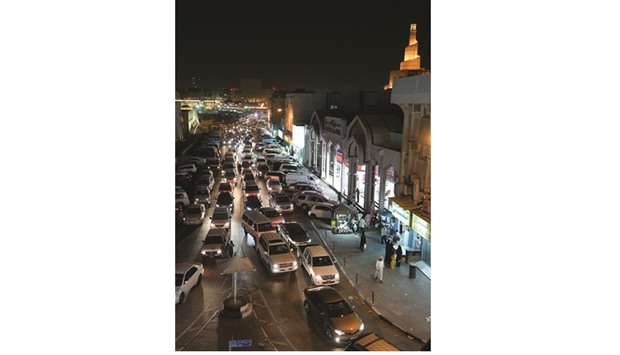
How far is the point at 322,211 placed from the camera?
83.9ft

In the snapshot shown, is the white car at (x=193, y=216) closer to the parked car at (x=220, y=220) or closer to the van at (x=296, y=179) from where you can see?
the parked car at (x=220, y=220)

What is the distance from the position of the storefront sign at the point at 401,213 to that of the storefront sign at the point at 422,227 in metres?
0.39

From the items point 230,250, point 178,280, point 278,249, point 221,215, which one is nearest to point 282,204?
point 221,215

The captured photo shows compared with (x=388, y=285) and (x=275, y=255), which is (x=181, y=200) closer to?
(x=275, y=255)

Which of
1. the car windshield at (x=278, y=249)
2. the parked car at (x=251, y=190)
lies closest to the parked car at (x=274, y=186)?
the parked car at (x=251, y=190)

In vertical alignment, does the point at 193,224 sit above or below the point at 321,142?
below

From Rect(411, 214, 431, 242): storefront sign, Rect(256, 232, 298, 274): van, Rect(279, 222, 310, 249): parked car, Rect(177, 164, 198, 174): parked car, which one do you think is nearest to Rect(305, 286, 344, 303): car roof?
Rect(256, 232, 298, 274): van

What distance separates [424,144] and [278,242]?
721 cm

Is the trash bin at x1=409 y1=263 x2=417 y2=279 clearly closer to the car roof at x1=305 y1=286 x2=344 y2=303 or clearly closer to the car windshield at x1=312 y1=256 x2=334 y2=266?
the car windshield at x1=312 y1=256 x2=334 y2=266

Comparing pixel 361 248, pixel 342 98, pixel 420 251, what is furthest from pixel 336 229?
pixel 342 98

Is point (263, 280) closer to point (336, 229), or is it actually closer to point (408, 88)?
point (336, 229)

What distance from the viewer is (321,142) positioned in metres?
39.0

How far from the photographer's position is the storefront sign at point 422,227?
16531mm

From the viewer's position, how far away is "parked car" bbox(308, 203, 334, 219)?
25391mm
